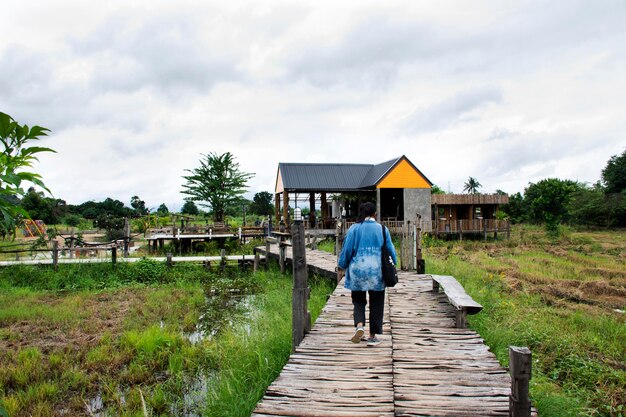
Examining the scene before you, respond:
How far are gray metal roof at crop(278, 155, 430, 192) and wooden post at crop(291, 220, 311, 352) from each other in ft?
60.6

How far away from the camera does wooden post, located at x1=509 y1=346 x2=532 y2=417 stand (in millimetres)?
2670

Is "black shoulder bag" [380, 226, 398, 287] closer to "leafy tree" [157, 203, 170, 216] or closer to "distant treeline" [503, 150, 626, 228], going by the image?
"distant treeline" [503, 150, 626, 228]

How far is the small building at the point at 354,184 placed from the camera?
2414cm

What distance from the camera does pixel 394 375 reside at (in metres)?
4.07

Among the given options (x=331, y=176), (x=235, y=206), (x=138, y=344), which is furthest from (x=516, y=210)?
(x=138, y=344)

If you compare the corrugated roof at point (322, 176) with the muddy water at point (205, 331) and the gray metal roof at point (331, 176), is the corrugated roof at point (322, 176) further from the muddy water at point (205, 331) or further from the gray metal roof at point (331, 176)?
→ the muddy water at point (205, 331)

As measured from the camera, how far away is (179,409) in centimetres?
543

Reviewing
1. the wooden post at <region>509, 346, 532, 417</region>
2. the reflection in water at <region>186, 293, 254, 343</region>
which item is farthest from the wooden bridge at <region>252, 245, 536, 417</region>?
the reflection in water at <region>186, 293, 254, 343</region>

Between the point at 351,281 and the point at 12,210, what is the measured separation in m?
3.90

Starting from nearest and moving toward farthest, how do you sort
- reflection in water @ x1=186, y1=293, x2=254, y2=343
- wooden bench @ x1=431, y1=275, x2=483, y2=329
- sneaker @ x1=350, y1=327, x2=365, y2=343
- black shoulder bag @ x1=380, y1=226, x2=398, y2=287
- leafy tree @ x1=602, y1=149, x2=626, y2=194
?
black shoulder bag @ x1=380, y1=226, x2=398, y2=287 < sneaker @ x1=350, y1=327, x2=365, y2=343 < wooden bench @ x1=431, y1=275, x2=483, y2=329 < reflection in water @ x1=186, y1=293, x2=254, y2=343 < leafy tree @ x1=602, y1=149, x2=626, y2=194

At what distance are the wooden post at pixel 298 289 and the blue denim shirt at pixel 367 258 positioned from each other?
64 cm

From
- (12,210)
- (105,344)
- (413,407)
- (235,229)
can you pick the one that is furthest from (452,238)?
(12,210)

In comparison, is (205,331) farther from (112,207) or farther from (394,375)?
(112,207)

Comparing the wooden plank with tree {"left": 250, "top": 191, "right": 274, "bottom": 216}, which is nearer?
the wooden plank
